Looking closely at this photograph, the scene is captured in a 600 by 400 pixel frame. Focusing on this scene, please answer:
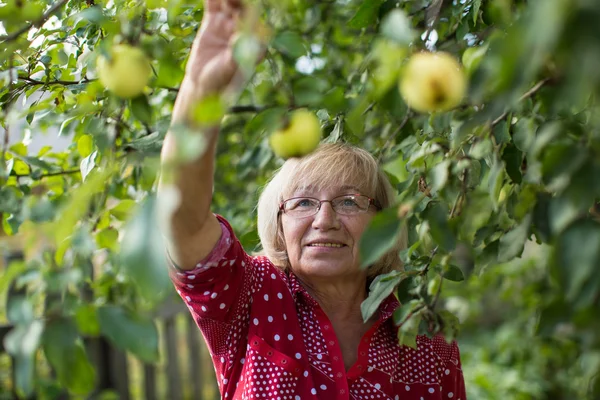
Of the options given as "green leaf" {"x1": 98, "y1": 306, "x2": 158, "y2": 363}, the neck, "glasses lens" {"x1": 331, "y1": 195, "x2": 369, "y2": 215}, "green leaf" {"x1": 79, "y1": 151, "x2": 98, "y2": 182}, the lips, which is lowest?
the neck

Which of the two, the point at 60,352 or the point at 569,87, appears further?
the point at 60,352

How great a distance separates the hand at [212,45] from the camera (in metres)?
0.84

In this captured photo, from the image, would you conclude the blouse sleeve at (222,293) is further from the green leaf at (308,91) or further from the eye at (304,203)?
the green leaf at (308,91)

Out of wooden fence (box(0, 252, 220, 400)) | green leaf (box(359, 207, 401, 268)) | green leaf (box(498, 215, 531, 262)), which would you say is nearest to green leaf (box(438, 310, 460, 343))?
green leaf (box(498, 215, 531, 262))

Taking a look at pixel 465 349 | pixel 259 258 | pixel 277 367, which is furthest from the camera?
pixel 465 349

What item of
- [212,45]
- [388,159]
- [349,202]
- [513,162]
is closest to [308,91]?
[212,45]

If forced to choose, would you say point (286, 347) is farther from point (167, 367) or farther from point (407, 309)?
point (167, 367)

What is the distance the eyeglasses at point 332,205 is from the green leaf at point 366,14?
384 mm

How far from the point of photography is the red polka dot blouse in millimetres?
1285

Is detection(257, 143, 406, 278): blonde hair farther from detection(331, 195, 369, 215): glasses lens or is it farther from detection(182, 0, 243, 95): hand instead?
detection(182, 0, 243, 95): hand

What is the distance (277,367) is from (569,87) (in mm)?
985

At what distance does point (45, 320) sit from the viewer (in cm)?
68

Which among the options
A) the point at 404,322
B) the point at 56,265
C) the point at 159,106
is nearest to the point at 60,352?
the point at 56,265

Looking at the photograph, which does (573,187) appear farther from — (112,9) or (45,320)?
(112,9)
